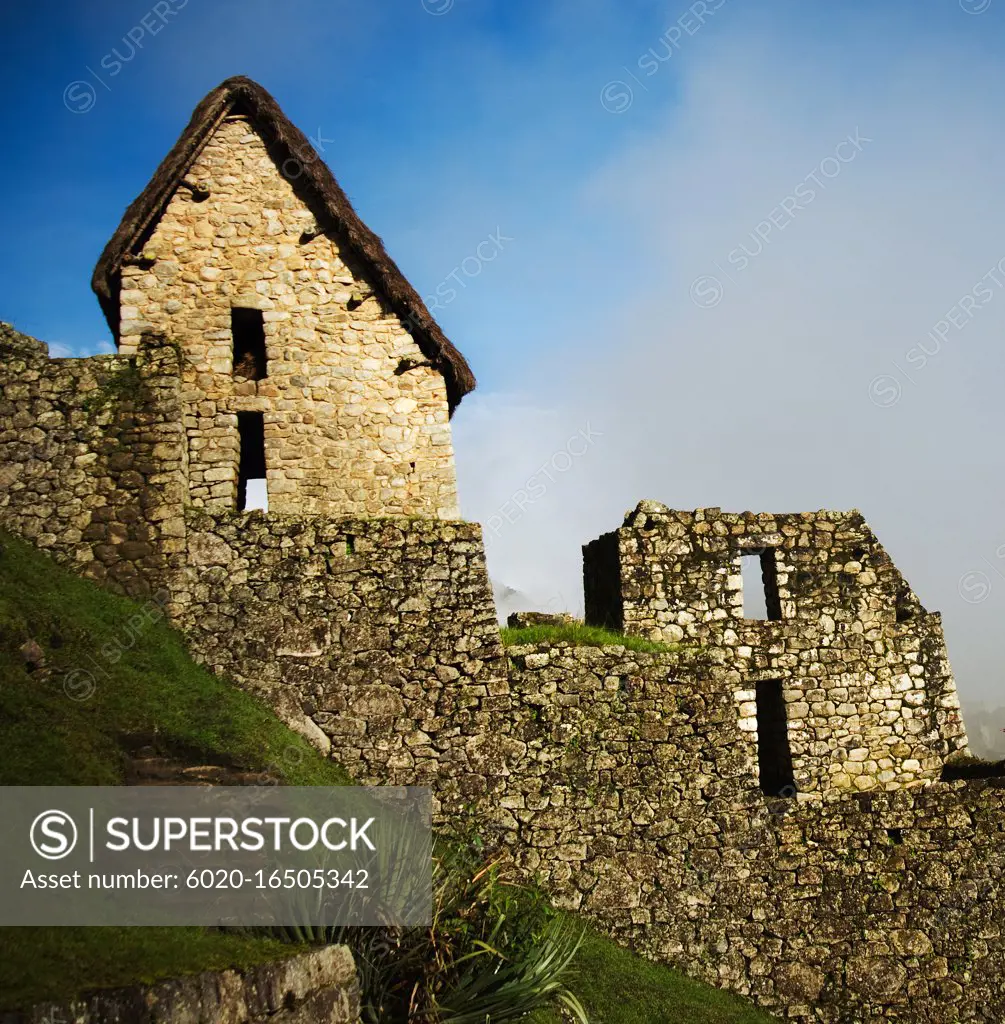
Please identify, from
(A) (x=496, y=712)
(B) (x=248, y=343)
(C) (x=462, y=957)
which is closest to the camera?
(C) (x=462, y=957)

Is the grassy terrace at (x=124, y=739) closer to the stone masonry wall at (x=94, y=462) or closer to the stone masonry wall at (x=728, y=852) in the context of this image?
the stone masonry wall at (x=94, y=462)

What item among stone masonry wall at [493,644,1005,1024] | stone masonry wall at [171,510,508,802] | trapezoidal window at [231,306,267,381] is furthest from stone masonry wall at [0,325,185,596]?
stone masonry wall at [493,644,1005,1024]

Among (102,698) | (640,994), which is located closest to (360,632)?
(102,698)

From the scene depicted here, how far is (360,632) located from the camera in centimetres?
1039

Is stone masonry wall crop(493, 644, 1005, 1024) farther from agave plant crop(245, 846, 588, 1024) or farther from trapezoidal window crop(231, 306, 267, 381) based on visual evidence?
trapezoidal window crop(231, 306, 267, 381)

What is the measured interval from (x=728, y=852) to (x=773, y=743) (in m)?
2.18

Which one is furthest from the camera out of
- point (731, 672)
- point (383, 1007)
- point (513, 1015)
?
point (731, 672)

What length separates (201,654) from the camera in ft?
33.1

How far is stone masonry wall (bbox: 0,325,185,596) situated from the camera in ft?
33.8

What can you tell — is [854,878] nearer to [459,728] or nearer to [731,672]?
[731,672]

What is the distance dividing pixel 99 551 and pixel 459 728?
4.62 m

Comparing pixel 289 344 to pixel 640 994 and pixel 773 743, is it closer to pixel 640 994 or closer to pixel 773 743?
pixel 773 743

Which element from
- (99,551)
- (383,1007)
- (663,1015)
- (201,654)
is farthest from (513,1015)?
(99,551)

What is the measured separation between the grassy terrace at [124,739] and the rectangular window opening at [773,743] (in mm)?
2472
